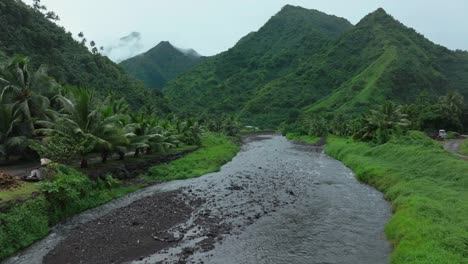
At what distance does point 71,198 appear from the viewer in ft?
83.7

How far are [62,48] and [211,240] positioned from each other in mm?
105142

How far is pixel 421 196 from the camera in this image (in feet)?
89.9

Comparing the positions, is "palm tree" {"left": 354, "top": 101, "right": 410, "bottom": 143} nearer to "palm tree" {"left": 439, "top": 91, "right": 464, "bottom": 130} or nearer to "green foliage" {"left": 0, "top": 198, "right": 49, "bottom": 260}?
"palm tree" {"left": 439, "top": 91, "right": 464, "bottom": 130}

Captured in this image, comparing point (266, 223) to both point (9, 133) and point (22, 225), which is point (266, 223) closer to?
point (22, 225)

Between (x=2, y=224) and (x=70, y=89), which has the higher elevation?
(x=70, y=89)

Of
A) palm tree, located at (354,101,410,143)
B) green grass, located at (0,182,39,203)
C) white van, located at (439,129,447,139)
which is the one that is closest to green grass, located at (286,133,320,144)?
palm tree, located at (354,101,410,143)

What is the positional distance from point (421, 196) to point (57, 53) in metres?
91.9

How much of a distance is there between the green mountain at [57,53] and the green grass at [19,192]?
3760 cm

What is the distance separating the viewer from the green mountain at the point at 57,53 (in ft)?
264

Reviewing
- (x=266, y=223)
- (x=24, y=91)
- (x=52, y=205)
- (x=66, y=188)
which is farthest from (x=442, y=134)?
(x=52, y=205)

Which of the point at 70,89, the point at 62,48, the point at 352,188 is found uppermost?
the point at 62,48

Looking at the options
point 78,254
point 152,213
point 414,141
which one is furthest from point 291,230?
point 414,141

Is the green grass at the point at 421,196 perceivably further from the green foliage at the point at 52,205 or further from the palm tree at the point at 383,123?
the green foliage at the point at 52,205

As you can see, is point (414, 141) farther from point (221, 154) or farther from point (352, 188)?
point (221, 154)
